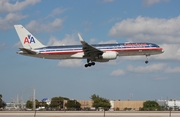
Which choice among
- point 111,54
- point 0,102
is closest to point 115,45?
point 111,54

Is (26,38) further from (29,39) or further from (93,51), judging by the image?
(93,51)

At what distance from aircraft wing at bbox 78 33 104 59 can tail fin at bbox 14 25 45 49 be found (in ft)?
33.7

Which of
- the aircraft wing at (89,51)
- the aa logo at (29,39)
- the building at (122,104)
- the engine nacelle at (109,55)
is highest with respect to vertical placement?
the aa logo at (29,39)

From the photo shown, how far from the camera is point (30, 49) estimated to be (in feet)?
297

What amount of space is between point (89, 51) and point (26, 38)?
634 inches

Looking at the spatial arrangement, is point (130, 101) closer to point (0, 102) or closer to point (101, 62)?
point (0, 102)

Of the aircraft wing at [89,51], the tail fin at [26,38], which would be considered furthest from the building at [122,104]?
the aircraft wing at [89,51]

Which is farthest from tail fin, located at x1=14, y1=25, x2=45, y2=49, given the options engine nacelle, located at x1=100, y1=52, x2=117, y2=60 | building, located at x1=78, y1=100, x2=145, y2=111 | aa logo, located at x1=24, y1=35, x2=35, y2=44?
building, located at x1=78, y1=100, x2=145, y2=111

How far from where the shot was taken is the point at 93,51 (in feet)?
293

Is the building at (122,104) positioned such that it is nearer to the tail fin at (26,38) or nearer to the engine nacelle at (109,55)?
the tail fin at (26,38)

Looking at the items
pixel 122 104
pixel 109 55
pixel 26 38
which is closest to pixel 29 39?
pixel 26 38

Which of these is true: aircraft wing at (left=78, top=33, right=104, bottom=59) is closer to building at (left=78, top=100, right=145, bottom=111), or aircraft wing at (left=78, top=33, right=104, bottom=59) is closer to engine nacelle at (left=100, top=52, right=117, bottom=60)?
engine nacelle at (left=100, top=52, right=117, bottom=60)

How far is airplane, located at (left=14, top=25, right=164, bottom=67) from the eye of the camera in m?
87.8

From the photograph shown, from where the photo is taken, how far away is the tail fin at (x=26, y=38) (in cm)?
9400
